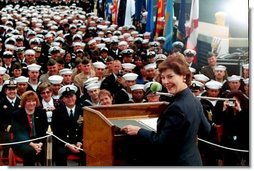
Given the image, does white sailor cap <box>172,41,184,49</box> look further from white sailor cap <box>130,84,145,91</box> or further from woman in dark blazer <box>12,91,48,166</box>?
woman in dark blazer <box>12,91,48,166</box>

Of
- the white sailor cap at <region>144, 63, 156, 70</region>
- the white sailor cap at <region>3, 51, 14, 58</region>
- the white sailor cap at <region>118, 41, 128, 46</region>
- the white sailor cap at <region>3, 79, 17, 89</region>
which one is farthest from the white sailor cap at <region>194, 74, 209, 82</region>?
the white sailor cap at <region>118, 41, 128, 46</region>

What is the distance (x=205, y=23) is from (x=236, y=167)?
3.72 feet

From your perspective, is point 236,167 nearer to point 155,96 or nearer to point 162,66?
point 155,96

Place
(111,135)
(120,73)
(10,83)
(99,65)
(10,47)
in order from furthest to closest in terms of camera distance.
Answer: (10,47)
(99,65)
(120,73)
(10,83)
(111,135)

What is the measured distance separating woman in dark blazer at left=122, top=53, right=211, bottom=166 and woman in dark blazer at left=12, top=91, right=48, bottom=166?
3.84 ft

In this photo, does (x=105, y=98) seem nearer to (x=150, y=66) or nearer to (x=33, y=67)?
(x=150, y=66)

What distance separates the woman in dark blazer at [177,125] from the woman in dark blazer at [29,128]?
46.0 inches

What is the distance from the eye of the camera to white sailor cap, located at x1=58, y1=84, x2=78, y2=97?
12.8 feet

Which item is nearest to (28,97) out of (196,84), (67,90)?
(67,90)

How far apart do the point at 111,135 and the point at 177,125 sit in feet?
1.20

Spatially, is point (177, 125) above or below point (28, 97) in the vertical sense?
above

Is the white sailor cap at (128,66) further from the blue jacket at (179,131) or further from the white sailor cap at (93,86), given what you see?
the blue jacket at (179,131)

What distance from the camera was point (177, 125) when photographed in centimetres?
245

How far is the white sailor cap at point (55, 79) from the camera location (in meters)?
4.16
